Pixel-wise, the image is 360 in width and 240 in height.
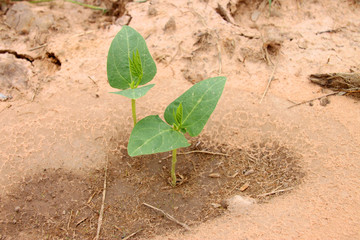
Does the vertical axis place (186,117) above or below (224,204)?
above

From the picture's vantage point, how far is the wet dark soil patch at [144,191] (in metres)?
2.04

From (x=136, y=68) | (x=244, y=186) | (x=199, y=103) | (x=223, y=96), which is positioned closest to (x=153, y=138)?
(x=199, y=103)

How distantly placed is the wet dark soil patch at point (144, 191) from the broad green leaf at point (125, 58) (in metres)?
0.53

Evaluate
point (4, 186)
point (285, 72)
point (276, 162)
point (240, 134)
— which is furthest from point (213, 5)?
point (4, 186)

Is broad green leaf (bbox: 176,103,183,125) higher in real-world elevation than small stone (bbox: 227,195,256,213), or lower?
higher

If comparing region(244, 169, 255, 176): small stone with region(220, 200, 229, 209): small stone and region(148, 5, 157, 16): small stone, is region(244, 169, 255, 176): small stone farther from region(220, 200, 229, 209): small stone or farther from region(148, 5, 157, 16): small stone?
region(148, 5, 157, 16): small stone

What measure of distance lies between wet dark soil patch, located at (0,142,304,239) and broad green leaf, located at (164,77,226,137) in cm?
43

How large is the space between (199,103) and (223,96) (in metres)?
0.75

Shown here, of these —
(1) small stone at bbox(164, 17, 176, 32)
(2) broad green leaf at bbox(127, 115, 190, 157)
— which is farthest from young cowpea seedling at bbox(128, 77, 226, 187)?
(1) small stone at bbox(164, 17, 176, 32)

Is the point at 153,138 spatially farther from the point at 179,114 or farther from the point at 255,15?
the point at 255,15

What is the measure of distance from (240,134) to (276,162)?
0.32 metres

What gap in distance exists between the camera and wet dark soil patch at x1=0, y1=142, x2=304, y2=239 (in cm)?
204

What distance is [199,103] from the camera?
197cm

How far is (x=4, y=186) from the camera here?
2.21 meters
